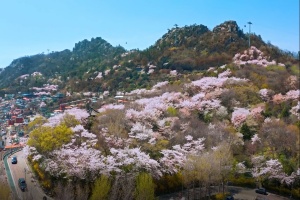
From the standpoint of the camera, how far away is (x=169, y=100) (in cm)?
2836

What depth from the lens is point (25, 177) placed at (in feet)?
60.1

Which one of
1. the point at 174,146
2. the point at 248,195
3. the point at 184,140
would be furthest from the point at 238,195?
the point at 184,140

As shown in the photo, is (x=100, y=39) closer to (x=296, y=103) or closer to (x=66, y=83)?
(x=66, y=83)

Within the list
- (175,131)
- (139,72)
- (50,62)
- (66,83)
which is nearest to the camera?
(175,131)

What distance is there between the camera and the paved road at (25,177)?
52.0 feet

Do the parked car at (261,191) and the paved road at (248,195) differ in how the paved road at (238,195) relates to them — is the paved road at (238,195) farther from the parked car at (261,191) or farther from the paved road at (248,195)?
the parked car at (261,191)

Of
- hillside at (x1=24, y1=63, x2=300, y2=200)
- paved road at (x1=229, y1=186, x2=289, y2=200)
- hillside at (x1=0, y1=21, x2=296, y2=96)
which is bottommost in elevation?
paved road at (x1=229, y1=186, x2=289, y2=200)

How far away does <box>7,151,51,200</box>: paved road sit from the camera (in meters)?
15.9

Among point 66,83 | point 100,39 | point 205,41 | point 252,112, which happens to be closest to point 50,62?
point 100,39

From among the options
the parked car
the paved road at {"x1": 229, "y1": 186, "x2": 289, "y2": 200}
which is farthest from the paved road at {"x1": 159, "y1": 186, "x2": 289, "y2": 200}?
the parked car

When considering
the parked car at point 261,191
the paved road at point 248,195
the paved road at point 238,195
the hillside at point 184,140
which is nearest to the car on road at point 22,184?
the hillside at point 184,140

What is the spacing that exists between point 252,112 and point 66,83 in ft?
137

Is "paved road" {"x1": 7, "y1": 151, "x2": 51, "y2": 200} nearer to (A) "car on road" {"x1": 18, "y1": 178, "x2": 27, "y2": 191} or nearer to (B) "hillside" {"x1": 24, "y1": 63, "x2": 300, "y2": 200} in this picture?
(A) "car on road" {"x1": 18, "y1": 178, "x2": 27, "y2": 191}

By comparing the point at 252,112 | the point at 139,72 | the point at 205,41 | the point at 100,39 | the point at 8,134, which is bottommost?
the point at 8,134
